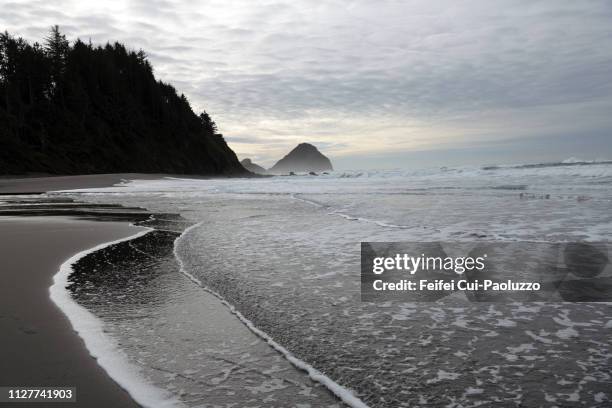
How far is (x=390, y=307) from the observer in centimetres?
323

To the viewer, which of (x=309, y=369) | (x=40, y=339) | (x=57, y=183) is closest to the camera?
(x=309, y=369)

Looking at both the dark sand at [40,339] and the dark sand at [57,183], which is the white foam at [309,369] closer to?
the dark sand at [40,339]

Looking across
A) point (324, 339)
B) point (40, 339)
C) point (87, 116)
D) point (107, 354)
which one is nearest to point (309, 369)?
point (324, 339)

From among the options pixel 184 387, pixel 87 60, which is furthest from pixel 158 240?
pixel 87 60

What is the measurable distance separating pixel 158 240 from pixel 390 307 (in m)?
4.31

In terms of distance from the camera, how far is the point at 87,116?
48719mm

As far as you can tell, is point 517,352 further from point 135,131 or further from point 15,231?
point 135,131

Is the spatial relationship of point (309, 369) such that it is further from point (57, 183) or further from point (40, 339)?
point (57, 183)

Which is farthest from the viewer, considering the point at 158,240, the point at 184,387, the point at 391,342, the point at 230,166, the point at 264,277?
the point at 230,166

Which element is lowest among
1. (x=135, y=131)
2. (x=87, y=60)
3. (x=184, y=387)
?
(x=184, y=387)

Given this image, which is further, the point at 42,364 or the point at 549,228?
the point at 549,228

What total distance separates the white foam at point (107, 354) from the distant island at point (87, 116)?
3826 centimetres

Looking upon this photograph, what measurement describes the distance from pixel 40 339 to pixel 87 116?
53582mm

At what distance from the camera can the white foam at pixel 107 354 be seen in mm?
1949
